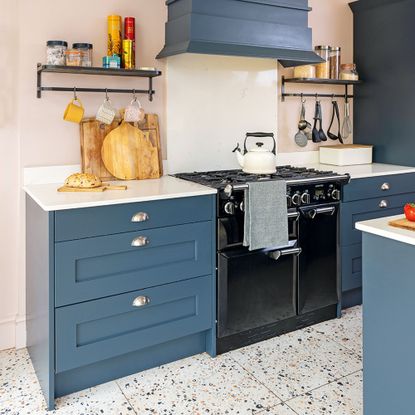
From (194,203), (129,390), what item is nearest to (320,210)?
(194,203)

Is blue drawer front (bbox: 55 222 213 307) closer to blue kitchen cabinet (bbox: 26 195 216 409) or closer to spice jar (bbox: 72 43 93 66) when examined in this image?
blue kitchen cabinet (bbox: 26 195 216 409)

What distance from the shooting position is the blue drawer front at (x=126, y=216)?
79.0 inches

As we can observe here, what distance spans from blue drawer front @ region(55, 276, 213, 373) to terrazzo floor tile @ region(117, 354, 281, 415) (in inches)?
6.7

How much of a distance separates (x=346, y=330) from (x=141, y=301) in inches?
51.2

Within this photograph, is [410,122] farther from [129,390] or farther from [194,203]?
[129,390]

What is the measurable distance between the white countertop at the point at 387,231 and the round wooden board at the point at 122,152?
4.69ft

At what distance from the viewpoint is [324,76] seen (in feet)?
11.0

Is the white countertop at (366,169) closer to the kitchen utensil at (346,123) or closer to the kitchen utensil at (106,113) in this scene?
the kitchen utensil at (346,123)

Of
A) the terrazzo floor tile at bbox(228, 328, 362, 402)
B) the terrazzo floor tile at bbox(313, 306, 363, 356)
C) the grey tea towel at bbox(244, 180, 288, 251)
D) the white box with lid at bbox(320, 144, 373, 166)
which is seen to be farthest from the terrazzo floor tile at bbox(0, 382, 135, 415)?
the white box with lid at bbox(320, 144, 373, 166)

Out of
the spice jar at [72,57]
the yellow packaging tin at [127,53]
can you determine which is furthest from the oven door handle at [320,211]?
the spice jar at [72,57]

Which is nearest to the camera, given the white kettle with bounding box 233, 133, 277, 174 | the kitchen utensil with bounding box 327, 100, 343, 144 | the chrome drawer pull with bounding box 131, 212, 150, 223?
the chrome drawer pull with bounding box 131, 212, 150, 223

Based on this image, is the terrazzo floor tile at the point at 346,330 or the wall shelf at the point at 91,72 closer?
the wall shelf at the point at 91,72

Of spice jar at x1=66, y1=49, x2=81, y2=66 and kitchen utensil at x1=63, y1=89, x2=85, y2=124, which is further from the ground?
spice jar at x1=66, y1=49, x2=81, y2=66

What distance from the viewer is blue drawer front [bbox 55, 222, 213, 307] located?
2.03m
